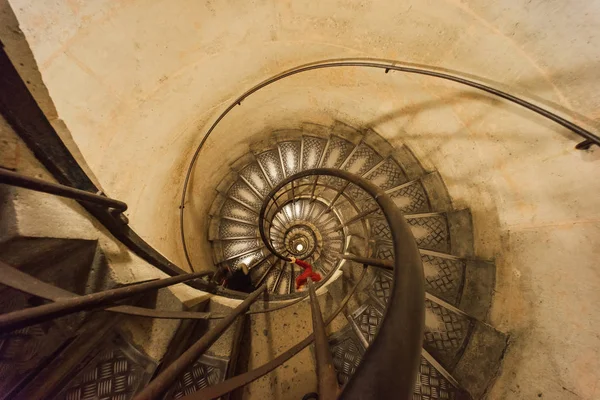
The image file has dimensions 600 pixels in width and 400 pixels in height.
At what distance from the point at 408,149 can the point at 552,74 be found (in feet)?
7.07

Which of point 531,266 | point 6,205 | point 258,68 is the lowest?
point 6,205

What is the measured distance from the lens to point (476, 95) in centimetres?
279

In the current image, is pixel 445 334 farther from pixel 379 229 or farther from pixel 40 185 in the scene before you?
pixel 40 185

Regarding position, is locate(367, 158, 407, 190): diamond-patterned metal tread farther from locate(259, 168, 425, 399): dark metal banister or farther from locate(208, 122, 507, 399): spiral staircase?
locate(259, 168, 425, 399): dark metal banister

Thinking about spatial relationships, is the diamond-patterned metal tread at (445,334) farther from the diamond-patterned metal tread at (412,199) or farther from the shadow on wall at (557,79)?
the shadow on wall at (557,79)

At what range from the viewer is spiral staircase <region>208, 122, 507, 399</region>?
8.37ft

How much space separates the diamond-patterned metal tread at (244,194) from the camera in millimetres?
5852

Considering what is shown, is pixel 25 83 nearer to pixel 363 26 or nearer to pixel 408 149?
pixel 363 26

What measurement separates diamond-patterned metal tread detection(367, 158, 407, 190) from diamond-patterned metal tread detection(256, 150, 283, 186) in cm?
208

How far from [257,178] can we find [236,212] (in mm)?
935

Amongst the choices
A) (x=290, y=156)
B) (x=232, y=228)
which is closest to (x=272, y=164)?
(x=290, y=156)

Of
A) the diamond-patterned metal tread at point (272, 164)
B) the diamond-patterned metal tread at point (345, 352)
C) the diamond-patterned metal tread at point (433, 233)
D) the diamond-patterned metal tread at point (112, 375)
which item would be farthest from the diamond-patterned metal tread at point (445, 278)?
the diamond-patterned metal tread at point (272, 164)

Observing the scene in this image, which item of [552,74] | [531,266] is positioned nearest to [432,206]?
[531,266]

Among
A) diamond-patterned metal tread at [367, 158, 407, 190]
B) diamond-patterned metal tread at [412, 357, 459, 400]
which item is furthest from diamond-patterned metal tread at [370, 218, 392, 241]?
diamond-patterned metal tread at [412, 357, 459, 400]
